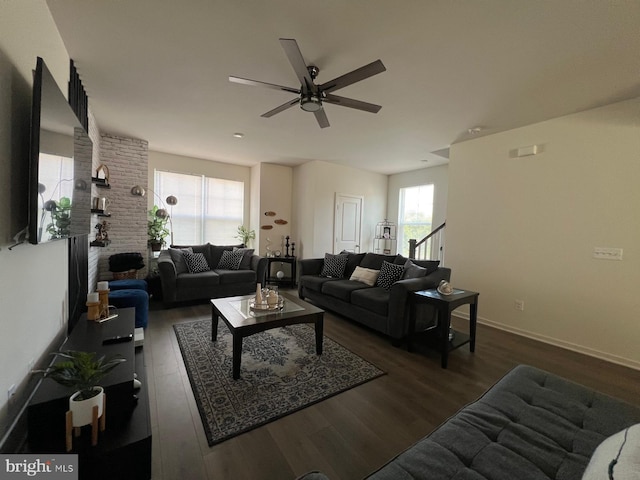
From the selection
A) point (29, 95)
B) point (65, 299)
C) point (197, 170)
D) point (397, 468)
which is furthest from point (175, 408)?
point (197, 170)

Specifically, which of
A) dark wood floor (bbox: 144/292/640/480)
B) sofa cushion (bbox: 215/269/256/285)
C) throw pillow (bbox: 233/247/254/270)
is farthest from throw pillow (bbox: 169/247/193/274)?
dark wood floor (bbox: 144/292/640/480)

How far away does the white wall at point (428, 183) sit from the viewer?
5.62 m

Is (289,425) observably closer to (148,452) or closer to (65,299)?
(148,452)

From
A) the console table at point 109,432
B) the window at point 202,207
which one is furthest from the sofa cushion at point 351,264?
the console table at point 109,432

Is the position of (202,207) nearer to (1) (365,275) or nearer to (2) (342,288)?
(2) (342,288)

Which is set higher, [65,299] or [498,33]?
[498,33]

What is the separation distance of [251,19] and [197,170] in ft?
14.5

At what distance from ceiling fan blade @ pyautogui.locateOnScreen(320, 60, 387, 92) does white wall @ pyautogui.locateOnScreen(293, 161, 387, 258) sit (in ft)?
11.6

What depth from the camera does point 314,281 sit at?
4230 mm

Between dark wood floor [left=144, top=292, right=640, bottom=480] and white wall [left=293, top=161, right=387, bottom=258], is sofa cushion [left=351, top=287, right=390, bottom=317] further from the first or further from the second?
white wall [left=293, top=161, right=387, bottom=258]

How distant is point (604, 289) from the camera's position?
2.87 meters

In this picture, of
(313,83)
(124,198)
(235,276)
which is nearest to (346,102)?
(313,83)

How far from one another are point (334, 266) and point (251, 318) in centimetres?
219

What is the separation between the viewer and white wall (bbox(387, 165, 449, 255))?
5621mm
